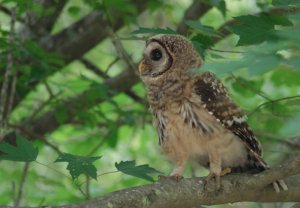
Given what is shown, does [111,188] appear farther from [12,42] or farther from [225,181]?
[225,181]

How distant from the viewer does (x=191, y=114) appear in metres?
3.73

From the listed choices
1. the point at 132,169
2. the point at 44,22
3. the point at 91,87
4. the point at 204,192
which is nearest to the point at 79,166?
the point at 132,169

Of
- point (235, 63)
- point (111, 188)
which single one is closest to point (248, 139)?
point (235, 63)

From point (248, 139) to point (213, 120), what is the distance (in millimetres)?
317

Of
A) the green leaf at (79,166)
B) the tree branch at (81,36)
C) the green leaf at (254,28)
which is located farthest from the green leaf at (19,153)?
the tree branch at (81,36)

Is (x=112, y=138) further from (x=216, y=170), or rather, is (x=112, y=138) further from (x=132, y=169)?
(x=132, y=169)

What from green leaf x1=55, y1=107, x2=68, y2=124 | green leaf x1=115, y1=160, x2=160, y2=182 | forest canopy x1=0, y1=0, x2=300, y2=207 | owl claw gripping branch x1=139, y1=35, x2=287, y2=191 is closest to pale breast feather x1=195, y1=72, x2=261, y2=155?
owl claw gripping branch x1=139, y1=35, x2=287, y2=191

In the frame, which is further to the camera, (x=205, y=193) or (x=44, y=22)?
(x=44, y=22)

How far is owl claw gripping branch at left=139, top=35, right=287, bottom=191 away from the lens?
3.73 meters

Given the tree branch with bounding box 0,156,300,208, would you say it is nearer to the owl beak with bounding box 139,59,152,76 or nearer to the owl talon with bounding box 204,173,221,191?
the owl talon with bounding box 204,173,221,191

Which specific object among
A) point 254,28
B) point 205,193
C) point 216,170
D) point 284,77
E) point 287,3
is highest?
point 284,77

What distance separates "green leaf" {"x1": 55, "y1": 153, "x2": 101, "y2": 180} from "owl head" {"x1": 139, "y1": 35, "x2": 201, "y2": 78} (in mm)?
1228

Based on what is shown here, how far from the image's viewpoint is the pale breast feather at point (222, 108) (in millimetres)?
3746

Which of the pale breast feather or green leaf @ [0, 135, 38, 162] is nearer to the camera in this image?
green leaf @ [0, 135, 38, 162]
